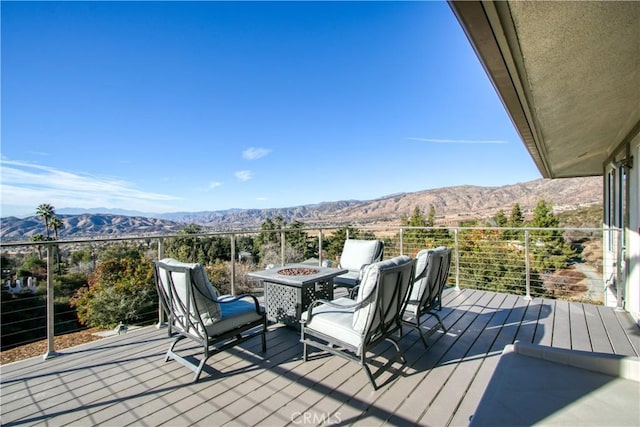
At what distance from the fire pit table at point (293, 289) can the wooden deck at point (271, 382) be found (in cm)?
23

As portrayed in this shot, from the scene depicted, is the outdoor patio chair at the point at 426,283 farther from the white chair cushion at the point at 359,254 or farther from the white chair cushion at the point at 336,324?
the white chair cushion at the point at 359,254

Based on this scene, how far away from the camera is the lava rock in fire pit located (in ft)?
11.6

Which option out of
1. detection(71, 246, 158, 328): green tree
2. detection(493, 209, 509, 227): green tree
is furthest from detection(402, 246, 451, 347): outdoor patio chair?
detection(493, 209, 509, 227): green tree

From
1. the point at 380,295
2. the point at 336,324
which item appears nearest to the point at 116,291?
the point at 336,324

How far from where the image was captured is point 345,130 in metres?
18.3

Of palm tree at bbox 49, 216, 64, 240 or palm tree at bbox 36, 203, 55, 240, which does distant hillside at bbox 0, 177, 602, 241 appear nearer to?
palm tree at bbox 49, 216, 64, 240

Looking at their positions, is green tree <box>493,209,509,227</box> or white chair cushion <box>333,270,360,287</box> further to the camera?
green tree <box>493,209,509,227</box>

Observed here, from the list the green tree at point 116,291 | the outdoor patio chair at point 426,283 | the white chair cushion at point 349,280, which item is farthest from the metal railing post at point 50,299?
the green tree at point 116,291

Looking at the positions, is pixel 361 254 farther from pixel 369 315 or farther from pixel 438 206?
pixel 438 206

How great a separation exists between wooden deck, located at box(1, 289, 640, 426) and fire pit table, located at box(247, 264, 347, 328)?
0.77ft

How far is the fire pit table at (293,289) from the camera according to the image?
10.8ft

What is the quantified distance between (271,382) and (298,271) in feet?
4.88

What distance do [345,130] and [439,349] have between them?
16731 mm

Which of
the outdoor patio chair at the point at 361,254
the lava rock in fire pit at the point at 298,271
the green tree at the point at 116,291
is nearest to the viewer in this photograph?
the lava rock in fire pit at the point at 298,271
